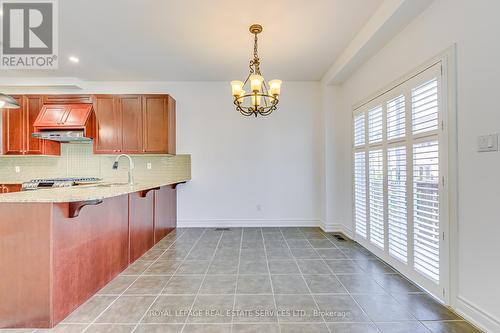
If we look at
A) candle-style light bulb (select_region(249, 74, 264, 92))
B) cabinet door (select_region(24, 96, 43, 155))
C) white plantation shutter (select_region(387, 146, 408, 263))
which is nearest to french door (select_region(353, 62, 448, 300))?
white plantation shutter (select_region(387, 146, 408, 263))

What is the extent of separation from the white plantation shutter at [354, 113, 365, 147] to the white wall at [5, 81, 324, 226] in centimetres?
97

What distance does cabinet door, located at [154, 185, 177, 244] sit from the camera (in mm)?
3752

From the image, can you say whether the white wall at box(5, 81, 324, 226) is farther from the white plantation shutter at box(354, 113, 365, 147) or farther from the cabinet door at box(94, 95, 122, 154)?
the white plantation shutter at box(354, 113, 365, 147)

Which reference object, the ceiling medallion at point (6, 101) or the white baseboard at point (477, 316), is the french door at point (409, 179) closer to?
the white baseboard at point (477, 316)

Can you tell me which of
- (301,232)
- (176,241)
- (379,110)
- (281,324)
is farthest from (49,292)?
(379,110)

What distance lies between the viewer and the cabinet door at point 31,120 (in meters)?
4.26

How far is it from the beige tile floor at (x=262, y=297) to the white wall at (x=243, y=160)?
1.35m

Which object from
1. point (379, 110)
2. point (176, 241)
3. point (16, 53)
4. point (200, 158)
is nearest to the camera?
point (379, 110)

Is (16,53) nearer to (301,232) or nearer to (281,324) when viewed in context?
(281,324)

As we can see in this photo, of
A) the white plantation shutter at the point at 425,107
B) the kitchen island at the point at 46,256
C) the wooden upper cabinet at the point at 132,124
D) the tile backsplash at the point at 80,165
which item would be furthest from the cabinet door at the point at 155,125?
the white plantation shutter at the point at 425,107

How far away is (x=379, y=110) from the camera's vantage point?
3.06m

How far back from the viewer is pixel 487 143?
1650 millimetres

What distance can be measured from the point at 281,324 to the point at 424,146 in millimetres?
2006

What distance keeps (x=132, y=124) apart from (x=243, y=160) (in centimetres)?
212
